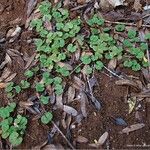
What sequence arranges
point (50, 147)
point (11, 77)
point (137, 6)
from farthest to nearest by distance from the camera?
1. point (137, 6)
2. point (11, 77)
3. point (50, 147)

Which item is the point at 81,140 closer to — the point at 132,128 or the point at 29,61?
the point at 132,128

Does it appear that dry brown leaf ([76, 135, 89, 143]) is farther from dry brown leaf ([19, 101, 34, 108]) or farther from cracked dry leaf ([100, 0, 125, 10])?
cracked dry leaf ([100, 0, 125, 10])

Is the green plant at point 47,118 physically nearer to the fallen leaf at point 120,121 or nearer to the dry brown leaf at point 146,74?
the fallen leaf at point 120,121

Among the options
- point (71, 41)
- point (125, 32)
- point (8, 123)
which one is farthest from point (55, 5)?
point (8, 123)

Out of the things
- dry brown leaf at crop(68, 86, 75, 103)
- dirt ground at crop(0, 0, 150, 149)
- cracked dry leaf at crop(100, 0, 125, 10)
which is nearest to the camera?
dirt ground at crop(0, 0, 150, 149)

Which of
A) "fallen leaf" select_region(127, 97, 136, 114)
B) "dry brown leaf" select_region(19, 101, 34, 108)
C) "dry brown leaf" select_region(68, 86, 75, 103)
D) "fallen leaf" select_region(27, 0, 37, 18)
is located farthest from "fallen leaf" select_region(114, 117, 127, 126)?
"fallen leaf" select_region(27, 0, 37, 18)

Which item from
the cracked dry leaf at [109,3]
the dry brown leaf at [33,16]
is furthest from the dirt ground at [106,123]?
the cracked dry leaf at [109,3]

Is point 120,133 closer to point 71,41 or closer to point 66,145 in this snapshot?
point 66,145

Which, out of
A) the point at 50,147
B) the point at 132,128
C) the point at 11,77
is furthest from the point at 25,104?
the point at 132,128
